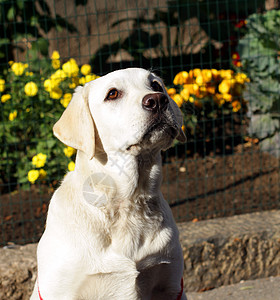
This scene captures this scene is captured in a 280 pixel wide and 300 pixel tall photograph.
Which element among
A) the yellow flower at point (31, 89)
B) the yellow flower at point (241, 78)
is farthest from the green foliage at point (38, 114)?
the yellow flower at point (241, 78)

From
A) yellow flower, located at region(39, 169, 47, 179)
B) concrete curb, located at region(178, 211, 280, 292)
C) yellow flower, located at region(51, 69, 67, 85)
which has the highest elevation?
yellow flower, located at region(51, 69, 67, 85)

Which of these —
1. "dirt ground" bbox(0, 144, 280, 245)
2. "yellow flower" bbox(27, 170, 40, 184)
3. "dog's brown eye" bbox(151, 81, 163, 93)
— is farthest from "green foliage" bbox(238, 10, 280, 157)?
"dog's brown eye" bbox(151, 81, 163, 93)

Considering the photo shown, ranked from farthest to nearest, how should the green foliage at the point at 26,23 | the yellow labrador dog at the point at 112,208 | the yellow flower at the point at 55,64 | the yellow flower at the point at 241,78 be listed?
the yellow flower at the point at 241,78 < the green foliage at the point at 26,23 < the yellow flower at the point at 55,64 < the yellow labrador dog at the point at 112,208

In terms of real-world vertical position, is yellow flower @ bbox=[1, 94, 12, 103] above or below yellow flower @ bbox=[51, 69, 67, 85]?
below

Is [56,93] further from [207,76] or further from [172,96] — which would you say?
[207,76]

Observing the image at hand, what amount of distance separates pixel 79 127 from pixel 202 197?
2.35 meters

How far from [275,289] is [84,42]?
3485 mm

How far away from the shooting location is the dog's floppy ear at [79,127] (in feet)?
7.32

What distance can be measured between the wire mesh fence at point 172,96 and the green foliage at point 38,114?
0.03 feet

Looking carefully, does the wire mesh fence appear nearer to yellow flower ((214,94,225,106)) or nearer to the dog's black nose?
yellow flower ((214,94,225,106))

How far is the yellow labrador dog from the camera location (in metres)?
2.22

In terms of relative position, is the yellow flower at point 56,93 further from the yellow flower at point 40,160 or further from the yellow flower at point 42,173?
the yellow flower at point 42,173

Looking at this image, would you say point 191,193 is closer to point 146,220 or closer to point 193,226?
point 193,226

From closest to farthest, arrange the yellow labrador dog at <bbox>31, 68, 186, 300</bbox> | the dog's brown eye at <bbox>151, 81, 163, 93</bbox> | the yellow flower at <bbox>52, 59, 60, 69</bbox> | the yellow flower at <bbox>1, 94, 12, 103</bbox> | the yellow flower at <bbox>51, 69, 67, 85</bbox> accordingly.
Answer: the yellow labrador dog at <bbox>31, 68, 186, 300</bbox> → the dog's brown eye at <bbox>151, 81, 163, 93</bbox> → the yellow flower at <bbox>51, 69, 67, 85</bbox> → the yellow flower at <bbox>52, 59, 60, 69</bbox> → the yellow flower at <bbox>1, 94, 12, 103</bbox>
